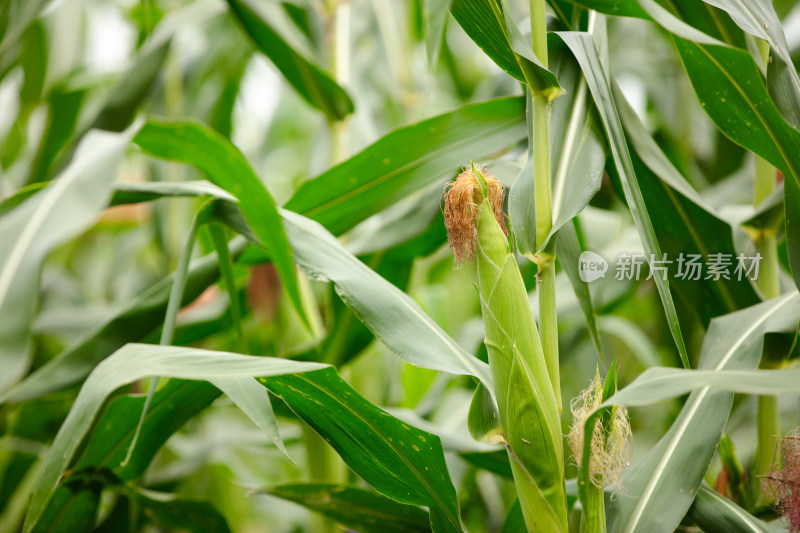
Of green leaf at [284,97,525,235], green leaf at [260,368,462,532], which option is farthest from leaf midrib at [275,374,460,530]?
green leaf at [284,97,525,235]

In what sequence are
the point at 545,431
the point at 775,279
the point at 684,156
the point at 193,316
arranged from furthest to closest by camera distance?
the point at 684,156, the point at 193,316, the point at 775,279, the point at 545,431

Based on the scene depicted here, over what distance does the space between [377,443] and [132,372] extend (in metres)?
0.17

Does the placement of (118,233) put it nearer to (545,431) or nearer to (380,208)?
(380,208)

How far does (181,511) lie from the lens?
23.5 inches

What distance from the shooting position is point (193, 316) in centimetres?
73

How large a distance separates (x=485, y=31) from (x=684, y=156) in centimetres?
74

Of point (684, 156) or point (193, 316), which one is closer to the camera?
point (193, 316)

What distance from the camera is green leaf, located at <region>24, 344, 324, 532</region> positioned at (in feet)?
1.20

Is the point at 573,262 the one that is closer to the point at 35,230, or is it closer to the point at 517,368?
the point at 517,368

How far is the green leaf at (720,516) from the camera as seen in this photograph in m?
0.43

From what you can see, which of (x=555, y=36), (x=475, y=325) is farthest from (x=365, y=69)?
(x=555, y=36)

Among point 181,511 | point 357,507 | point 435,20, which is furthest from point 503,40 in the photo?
point 181,511

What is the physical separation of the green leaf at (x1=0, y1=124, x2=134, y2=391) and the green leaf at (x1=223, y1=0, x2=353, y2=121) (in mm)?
244

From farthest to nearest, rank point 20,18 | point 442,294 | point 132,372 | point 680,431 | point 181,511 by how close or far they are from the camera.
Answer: point 442,294 → point 20,18 → point 181,511 → point 680,431 → point 132,372
